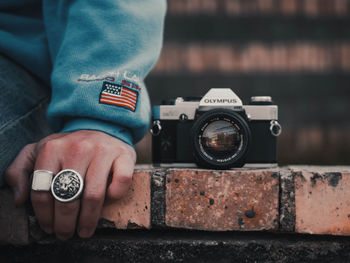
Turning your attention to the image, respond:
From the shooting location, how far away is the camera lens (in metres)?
0.95

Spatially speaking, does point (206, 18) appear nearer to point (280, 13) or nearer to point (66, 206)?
point (280, 13)

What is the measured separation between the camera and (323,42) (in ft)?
11.7

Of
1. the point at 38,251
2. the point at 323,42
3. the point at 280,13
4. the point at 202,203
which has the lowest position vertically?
the point at 38,251

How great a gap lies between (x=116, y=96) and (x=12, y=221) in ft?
1.07

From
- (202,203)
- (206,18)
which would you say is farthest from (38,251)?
(206,18)

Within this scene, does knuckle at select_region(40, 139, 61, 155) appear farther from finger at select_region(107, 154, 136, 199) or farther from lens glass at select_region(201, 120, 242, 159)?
lens glass at select_region(201, 120, 242, 159)

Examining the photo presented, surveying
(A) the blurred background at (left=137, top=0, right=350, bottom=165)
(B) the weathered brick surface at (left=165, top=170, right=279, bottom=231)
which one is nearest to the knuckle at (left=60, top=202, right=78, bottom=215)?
(B) the weathered brick surface at (left=165, top=170, right=279, bottom=231)

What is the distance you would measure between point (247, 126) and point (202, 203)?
0.63ft

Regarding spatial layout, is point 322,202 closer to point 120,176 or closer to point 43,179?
point 120,176

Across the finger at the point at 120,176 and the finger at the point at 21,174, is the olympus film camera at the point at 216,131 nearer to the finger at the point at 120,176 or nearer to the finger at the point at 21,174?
the finger at the point at 120,176

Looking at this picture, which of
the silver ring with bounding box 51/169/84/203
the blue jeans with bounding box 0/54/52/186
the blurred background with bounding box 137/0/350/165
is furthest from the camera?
the blurred background with bounding box 137/0/350/165

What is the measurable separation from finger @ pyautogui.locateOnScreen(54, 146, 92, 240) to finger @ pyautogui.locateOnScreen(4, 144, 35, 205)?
0.29 feet

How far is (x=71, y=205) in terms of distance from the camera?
2.52 feet

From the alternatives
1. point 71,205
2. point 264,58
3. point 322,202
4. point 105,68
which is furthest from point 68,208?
point 264,58
